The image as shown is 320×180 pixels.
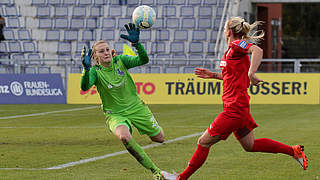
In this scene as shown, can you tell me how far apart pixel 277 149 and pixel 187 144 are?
4278 millimetres

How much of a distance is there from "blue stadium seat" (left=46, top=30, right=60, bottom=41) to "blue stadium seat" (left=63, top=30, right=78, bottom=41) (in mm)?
420

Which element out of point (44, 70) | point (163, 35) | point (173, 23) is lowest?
point (44, 70)

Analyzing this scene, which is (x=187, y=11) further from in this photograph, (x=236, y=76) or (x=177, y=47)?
(x=236, y=76)

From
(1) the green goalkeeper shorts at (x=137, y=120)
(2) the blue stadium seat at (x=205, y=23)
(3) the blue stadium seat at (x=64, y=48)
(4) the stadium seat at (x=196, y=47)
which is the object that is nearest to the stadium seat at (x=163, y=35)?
(4) the stadium seat at (x=196, y=47)

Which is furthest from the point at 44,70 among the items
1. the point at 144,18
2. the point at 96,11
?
the point at 144,18

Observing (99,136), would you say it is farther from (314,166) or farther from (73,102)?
(73,102)

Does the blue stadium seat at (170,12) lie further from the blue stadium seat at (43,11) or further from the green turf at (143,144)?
the green turf at (143,144)

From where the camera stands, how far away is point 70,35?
33.9 m

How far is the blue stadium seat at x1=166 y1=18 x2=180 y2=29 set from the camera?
3300cm

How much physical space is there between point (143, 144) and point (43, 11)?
77.3 feet

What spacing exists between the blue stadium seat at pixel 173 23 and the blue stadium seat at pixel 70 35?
461cm

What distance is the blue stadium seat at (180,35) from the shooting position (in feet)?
106

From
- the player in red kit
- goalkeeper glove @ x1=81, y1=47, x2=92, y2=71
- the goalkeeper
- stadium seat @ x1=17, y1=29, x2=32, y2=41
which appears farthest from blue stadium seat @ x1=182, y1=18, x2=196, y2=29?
the player in red kit

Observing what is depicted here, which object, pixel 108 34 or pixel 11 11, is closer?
pixel 108 34
